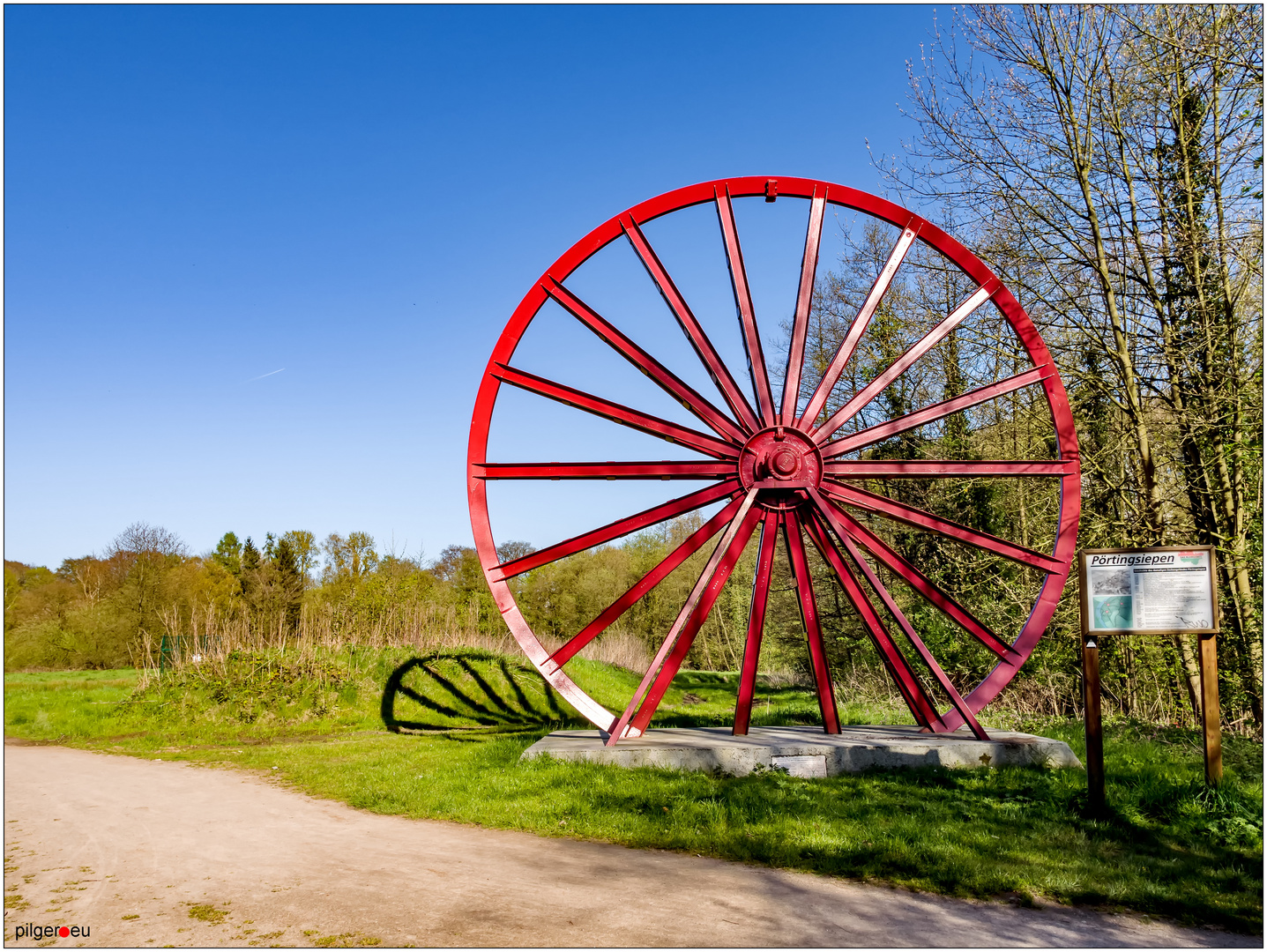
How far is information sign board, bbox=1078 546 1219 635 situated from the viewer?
24.1 feet

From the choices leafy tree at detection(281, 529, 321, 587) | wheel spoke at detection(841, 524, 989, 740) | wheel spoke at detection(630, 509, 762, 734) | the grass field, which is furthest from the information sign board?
leafy tree at detection(281, 529, 321, 587)

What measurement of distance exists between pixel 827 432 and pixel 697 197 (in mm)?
3362

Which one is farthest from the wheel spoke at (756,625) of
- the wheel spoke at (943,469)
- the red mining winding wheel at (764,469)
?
the wheel spoke at (943,469)

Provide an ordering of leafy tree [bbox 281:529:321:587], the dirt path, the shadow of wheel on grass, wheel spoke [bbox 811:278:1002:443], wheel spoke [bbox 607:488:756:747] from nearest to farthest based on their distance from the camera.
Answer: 1. the dirt path
2. wheel spoke [bbox 607:488:756:747]
3. wheel spoke [bbox 811:278:1002:443]
4. the shadow of wheel on grass
5. leafy tree [bbox 281:529:321:587]

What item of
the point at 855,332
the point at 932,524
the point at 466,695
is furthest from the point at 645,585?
the point at 466,695

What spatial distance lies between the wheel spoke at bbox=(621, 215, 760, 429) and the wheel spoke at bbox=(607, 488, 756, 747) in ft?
3.40

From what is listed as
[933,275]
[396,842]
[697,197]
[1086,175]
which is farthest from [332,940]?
[933,275]

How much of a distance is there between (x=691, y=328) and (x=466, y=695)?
9.64 m

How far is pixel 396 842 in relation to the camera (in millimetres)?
6562

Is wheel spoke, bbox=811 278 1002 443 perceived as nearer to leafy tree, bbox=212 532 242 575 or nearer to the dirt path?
the dirt path

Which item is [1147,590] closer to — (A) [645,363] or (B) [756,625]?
(B) [756,625]

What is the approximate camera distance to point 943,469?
987 cm

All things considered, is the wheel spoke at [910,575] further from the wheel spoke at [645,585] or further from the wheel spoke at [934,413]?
the wheel spoke at [645,585]

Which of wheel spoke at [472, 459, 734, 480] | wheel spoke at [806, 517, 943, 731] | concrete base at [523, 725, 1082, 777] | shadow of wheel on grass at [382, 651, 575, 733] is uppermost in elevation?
wheel spoke at [472, 459, 734, 480]
